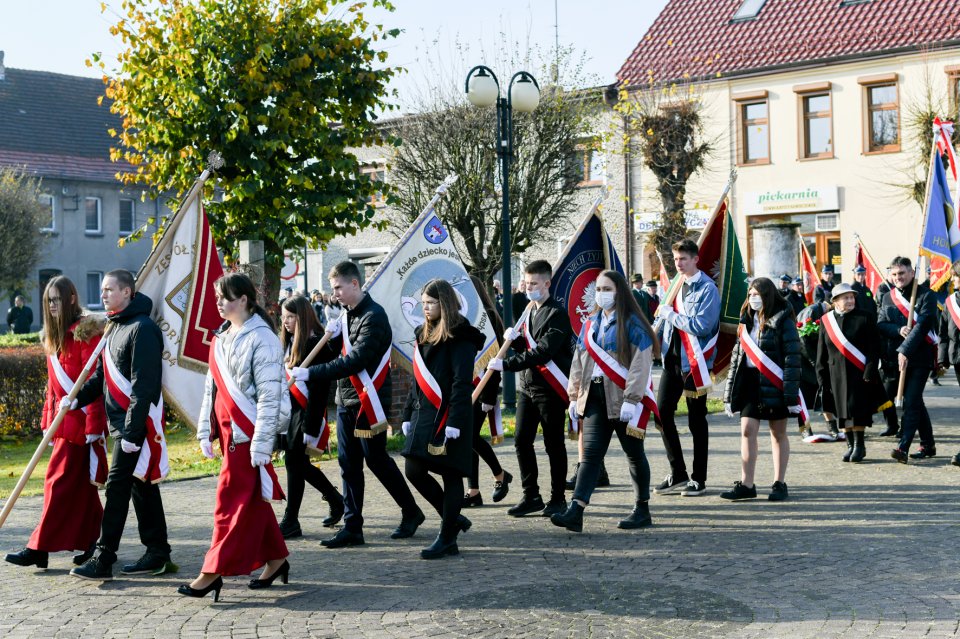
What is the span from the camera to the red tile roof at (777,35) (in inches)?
1310

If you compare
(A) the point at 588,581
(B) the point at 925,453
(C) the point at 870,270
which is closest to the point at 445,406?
(A) the point at 588,581

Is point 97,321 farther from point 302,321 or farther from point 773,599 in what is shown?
point 773,599

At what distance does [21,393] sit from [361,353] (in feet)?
29.9

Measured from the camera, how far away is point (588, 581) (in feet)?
22.8

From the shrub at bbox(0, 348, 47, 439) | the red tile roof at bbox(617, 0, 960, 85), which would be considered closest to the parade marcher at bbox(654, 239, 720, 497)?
the shrub at bbox(0, 348, 47, 439)

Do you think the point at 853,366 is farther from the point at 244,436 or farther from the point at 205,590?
the point at 205,590

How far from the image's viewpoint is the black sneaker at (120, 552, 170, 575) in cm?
730

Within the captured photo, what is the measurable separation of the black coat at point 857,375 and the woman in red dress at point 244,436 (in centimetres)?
661

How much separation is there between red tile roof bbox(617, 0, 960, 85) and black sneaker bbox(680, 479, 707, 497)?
2479cm

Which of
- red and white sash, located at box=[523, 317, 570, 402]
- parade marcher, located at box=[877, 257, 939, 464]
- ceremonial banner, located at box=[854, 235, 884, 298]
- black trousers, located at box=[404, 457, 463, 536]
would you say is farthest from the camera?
ceremonial banner, located at box=[854, 235, 884, 298]

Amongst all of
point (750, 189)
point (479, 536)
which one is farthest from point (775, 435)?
point (750, 189)

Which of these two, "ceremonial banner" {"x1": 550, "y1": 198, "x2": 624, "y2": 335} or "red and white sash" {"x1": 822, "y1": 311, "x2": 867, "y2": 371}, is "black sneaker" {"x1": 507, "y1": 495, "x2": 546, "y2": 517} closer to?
"ceremonial banner" {"x1": 550, "y1": 198, "x2": 624, "y2": 335}

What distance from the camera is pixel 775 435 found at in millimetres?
9500

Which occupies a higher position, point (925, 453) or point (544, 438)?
point (544, 438)
